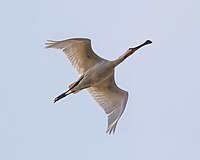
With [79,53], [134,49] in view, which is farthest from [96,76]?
→ [134,49]

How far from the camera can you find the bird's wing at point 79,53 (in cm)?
3331

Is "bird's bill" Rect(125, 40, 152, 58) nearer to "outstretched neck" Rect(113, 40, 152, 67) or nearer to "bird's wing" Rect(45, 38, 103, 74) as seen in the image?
"outstretched neck" Rect(113, 40, 152, 67)

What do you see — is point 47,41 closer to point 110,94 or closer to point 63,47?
point 63,47

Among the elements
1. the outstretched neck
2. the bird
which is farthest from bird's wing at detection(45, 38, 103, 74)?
the outstretched neck

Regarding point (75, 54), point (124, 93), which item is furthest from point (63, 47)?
point (124, 93)

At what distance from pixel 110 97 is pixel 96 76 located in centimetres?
162

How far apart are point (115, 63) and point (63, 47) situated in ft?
5.84

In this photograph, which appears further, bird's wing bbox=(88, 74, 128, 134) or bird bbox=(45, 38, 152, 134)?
bird's wing bbox=(88, 74, 128, 134)

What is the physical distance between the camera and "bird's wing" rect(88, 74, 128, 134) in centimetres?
3422

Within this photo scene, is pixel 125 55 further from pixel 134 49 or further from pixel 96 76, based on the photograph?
pixel 96 76

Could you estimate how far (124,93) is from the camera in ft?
113

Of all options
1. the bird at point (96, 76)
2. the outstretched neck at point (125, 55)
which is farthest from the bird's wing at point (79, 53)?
the outstretched neck at point (125, 55)

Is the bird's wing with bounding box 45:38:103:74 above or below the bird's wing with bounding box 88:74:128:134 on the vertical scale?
above

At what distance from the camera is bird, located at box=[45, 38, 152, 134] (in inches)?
1313
